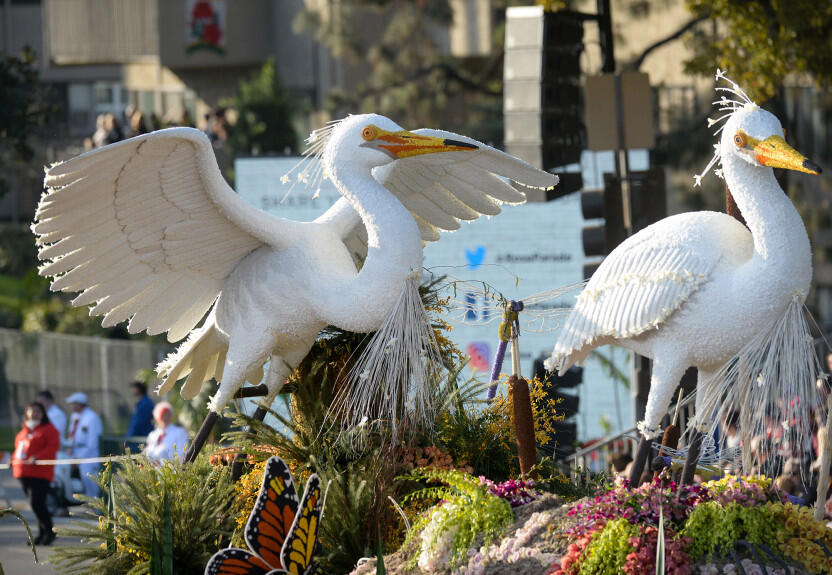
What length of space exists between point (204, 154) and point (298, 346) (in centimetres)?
112

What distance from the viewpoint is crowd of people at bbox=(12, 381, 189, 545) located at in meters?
11.0

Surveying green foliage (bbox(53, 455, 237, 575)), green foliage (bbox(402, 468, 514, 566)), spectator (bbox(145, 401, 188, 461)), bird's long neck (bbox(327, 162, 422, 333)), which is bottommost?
spectator (bbox(145, 401, 188, 461))

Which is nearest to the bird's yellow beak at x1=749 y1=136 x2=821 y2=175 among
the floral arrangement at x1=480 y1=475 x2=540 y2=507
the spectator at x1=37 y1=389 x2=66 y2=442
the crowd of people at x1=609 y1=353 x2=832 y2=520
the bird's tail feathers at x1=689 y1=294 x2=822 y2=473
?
the bird's tail feathers at x1=689 y1=294 x2=822 y2=473

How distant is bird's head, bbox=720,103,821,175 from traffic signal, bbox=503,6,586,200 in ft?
15.3

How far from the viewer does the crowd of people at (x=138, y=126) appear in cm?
1555

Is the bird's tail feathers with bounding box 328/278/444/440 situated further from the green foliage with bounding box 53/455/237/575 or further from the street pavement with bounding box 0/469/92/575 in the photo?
the street pavement with bounding box 0/469/92/575

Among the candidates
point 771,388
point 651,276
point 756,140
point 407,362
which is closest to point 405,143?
point 407,362

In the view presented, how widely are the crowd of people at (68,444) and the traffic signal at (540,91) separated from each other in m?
3.72

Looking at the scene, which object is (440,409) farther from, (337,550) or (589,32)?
(589,32)

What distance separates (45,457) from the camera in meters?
11.5

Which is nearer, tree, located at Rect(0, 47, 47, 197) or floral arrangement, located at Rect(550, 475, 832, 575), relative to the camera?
floral arrangement, located at Rect(550, 475, 832, 575)

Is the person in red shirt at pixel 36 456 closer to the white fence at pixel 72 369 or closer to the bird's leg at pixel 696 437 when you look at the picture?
the white fence at pixel 72 369

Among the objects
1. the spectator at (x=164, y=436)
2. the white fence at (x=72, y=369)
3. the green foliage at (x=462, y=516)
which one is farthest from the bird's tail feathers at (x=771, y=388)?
the white fence at (x=72, y=369)

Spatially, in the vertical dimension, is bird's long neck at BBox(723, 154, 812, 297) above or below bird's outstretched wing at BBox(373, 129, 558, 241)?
below
